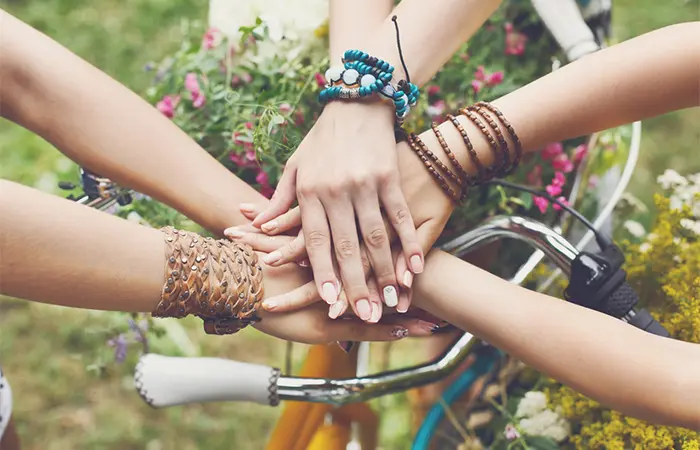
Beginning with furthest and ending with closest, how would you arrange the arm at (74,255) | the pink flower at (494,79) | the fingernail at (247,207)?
the pink flower at (494,79), the fingernail at (247,207), the arm at (74,255)

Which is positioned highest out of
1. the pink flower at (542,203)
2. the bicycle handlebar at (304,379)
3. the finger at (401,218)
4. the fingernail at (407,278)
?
the pink flower at (542,203)

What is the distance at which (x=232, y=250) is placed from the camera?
0.83 m

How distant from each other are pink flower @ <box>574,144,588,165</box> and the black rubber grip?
30 centimetres

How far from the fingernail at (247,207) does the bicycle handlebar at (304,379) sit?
224mm

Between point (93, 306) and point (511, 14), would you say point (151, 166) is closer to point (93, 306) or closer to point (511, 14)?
point (93, 306)

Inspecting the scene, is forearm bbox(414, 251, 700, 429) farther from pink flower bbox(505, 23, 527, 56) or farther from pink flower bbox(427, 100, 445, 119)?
pink flower bbox(505, 23, 527, 56)

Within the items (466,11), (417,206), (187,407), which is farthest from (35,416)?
(466,11)

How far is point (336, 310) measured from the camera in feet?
2.71

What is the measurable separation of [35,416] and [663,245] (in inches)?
64.5

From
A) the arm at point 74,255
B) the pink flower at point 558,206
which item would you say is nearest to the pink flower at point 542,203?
the pink flower at point 558,206

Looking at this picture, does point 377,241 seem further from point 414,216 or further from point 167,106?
point 167,106

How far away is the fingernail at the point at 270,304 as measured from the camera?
2.66 feet

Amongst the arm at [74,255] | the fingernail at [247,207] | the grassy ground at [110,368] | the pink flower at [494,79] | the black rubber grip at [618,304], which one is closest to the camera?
the arm at [74,255]

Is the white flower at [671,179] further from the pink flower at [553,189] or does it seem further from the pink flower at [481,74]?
the pink flower at [481,74]
